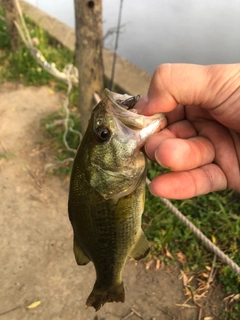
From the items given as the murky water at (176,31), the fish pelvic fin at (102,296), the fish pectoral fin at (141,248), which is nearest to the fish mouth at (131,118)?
the fish pectoral fin at (141,248)

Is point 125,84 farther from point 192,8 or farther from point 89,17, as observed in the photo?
point 192,8

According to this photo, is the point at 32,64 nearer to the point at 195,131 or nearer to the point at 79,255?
the point at 195,131

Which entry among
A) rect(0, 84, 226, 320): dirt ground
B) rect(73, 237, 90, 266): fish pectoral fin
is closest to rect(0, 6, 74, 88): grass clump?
rect(0, 84, 226, 320): dirt ground

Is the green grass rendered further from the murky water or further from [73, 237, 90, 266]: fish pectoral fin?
the murky water

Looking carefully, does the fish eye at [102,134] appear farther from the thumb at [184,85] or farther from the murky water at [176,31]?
the murky water at [176,31]

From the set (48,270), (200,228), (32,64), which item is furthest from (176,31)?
(48,270)

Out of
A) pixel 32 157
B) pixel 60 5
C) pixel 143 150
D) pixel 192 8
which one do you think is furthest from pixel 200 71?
pixel 60 5

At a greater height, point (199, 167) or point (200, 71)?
point (200, 71)
